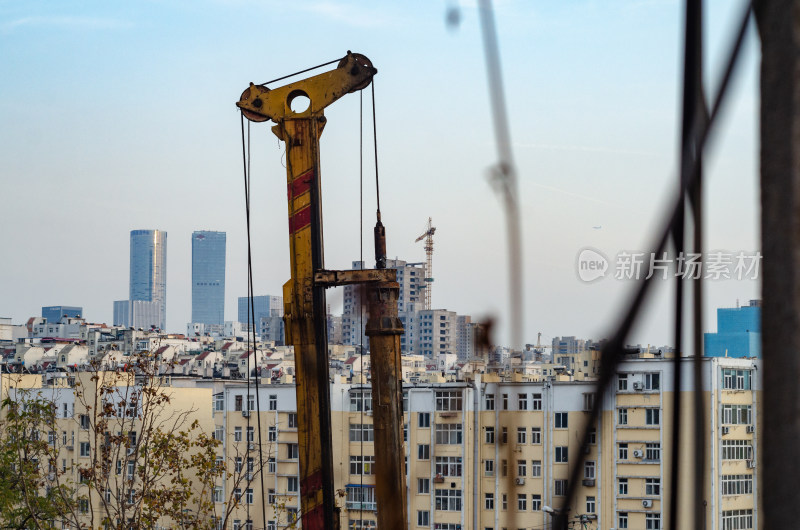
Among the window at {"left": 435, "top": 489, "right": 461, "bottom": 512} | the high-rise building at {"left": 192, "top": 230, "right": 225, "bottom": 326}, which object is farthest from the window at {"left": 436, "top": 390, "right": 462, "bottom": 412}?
the high-rise building at {"left": 192, "top": 230, "right": 225, "bottom": 326}

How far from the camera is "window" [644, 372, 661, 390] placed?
2355cm

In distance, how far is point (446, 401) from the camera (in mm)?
25344

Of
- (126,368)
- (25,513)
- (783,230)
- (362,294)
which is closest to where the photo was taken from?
(783,230)

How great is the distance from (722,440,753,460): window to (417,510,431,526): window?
7.30m

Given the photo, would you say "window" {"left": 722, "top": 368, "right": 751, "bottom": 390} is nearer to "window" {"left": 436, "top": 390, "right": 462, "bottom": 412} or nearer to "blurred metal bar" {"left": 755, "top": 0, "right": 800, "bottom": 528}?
"window" {"left": 436, "top": 390, "right": 462, "bottom": 412}

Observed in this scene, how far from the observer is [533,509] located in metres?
24.3

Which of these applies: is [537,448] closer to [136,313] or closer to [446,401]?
[446,401]

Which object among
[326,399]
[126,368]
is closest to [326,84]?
Answer: [326,399]

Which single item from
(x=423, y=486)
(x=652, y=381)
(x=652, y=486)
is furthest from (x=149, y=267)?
(x=652, y=486)

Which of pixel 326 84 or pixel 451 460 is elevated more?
pixel 326 84

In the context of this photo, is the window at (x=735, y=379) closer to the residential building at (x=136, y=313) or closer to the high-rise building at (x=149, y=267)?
the residential building at (x=136, y=313)

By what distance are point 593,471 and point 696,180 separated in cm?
2500

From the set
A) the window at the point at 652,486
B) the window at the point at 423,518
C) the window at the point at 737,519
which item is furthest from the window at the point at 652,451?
the window at the point at 423,518

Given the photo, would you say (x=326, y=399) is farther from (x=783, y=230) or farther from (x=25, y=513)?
(x=25, y=513)
